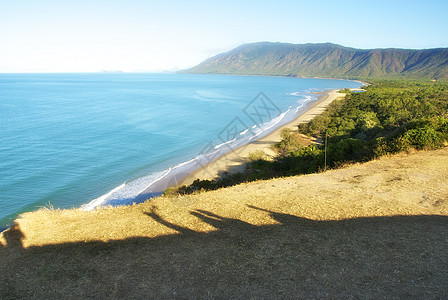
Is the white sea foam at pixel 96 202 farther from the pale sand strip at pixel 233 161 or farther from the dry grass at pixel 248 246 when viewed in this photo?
the dry grass at pixel 248 246

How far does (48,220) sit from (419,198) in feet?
44.9

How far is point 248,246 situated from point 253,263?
2.77ft

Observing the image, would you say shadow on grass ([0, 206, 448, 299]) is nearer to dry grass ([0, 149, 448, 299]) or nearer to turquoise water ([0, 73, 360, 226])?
dry grass ([0, 149, 448, 299])

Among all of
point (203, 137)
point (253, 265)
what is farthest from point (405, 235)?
point (203, 137)

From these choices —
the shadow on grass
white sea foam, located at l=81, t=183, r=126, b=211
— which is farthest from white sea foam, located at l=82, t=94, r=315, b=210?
the shadow on grass

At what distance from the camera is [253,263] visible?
6973 millimetres

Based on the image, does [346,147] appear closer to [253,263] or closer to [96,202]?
[253,263]

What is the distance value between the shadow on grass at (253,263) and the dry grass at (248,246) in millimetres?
27

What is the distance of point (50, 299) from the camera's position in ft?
19.7

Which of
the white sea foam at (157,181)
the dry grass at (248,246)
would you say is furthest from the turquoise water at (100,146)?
the dry grass at (248,246)

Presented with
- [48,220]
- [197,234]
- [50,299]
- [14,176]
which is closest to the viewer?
[50,299]

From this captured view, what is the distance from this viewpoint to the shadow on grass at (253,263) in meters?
5.99

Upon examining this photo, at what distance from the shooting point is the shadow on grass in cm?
599

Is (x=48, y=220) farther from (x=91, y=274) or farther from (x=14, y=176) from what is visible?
(x=14, y=176)
